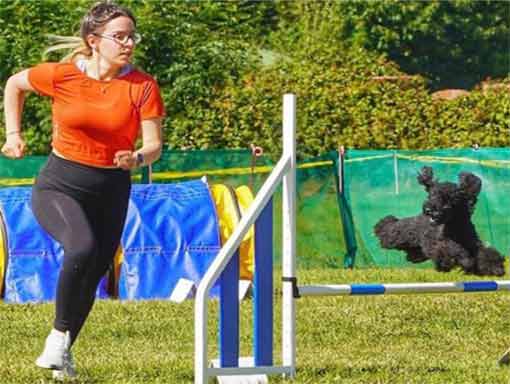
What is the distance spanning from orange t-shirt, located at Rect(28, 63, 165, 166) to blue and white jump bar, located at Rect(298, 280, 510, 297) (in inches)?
38.3

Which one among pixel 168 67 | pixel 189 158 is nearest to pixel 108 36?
pixel 189 158

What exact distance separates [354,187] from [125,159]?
903cm

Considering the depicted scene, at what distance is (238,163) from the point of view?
14.1m

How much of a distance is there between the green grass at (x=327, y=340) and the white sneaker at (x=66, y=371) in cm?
8

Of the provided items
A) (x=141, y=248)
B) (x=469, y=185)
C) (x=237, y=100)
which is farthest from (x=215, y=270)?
(x=237, y=100)

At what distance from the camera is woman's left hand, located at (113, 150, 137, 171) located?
17.5 ft

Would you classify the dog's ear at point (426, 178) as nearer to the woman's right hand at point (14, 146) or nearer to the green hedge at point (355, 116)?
the woman's right hand at point (14, 146)

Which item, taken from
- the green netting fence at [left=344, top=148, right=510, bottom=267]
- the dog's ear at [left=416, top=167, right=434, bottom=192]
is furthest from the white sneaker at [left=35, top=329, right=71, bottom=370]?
the green netting fence at [left=344, top=148, right=510, bottom=267]

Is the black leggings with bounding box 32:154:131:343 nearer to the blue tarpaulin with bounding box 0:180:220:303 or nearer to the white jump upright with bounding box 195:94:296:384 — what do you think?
the white jump upright with bounding box 195:94:296:384

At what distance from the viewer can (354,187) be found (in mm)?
14234

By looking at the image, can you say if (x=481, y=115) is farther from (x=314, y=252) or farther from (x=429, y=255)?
(x=429, y=255)

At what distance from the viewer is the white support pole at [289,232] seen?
563 centimetres

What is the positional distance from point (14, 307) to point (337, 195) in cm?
553

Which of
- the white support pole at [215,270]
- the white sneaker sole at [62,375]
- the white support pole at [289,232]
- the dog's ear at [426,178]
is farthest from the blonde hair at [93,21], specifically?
the dog's ear at [426,178]
